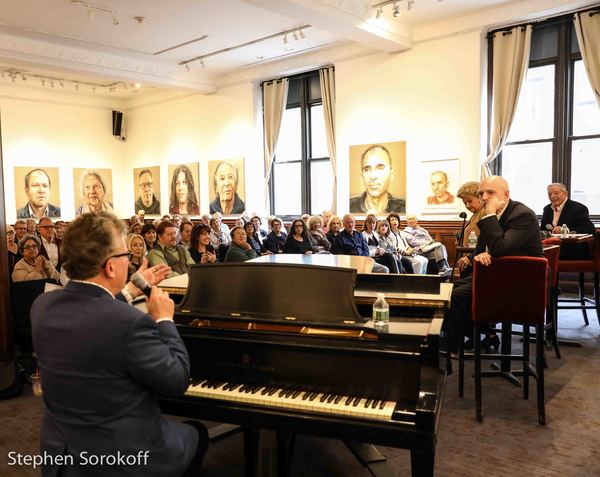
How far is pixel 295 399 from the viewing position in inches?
76.2

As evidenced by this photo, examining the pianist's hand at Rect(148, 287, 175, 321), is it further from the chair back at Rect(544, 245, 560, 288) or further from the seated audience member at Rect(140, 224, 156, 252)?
the seated audience member at Rect(140, 224, 156, 252)

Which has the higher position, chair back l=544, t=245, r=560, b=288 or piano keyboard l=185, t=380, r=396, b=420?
chair back l=544, t=245, r=560, b=288

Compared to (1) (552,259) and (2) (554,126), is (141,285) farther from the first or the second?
(2) (554,126)

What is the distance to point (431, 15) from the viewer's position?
7.93m

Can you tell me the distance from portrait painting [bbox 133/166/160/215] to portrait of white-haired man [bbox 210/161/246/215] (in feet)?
7.17

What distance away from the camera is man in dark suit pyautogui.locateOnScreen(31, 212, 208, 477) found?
1497 mm

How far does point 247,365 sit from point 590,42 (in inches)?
297

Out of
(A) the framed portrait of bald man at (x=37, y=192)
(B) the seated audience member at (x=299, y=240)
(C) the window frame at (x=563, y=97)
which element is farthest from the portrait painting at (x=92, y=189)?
(C) the window frame at (x=563, y=97)

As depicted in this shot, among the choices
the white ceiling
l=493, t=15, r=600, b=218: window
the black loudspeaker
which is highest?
the white ceiling

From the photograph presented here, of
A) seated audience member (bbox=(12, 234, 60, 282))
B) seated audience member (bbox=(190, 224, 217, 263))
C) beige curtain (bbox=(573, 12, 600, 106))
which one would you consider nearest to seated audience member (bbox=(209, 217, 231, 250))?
seated audience member (bbox=(190, 224, 217, 263))

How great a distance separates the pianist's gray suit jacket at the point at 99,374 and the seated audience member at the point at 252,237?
6242mm

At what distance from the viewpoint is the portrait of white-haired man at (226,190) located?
11312mm

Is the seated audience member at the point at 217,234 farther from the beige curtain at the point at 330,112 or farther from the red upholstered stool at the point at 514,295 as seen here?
the red upholstered stool at the point at 514,295

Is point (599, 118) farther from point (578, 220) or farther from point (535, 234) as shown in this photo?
point (535, 234)
